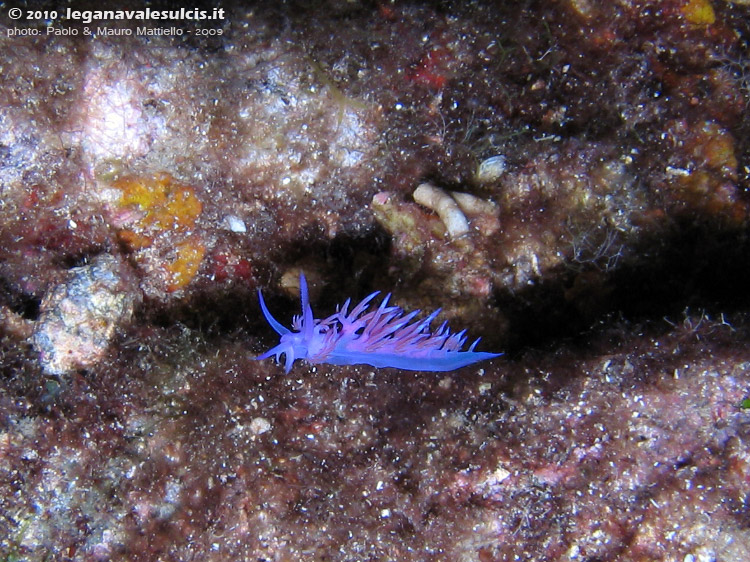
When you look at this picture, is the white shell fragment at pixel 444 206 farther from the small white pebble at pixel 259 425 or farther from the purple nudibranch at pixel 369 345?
the small white pebble at pixel 259 425

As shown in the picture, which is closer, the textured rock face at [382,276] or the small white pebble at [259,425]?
the textured rock face at [382,276]

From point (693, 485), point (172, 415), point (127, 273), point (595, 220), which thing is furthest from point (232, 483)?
point (595, 220)

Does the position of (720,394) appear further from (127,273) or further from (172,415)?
(127,273)

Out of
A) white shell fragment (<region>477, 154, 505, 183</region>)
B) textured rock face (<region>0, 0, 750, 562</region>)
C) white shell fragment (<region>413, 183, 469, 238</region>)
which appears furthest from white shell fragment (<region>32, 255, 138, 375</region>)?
white shell fragment (<region>477, 154, 505, 183</region>)

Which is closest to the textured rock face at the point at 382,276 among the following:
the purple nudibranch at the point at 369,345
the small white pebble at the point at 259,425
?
the small white pebble at the point at 259,425

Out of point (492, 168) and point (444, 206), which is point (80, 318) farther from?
point (492, 168)

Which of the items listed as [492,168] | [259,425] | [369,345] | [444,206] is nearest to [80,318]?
[259,425]
